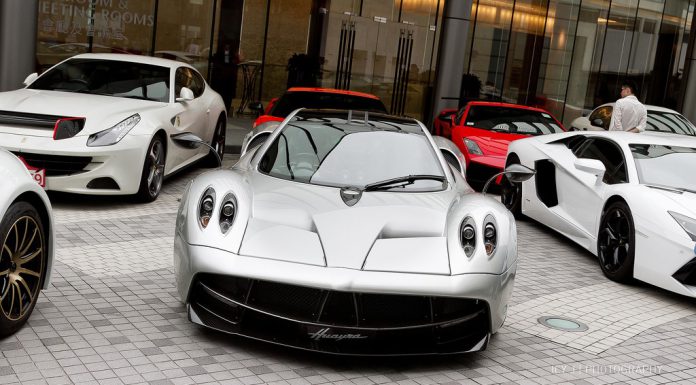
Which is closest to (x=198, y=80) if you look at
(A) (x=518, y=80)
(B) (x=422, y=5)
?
(B) (x=422, y=5)

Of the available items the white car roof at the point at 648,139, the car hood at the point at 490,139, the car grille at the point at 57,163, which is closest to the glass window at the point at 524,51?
the car hood at the point at 490,139

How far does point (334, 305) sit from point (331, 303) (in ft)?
0.07

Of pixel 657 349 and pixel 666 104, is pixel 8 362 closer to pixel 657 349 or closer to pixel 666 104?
pixel 657 349

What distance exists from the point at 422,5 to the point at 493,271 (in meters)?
17.7

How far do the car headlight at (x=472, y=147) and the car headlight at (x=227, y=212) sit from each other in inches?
264

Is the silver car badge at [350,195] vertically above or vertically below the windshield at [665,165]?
below

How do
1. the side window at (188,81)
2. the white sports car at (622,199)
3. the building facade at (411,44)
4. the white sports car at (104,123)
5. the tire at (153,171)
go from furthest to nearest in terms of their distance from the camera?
the building facade at (411,44) < the side window at (188,81) < the tire at (153,171) < the white sports car at (104,123) < the white sports car at (622,199)

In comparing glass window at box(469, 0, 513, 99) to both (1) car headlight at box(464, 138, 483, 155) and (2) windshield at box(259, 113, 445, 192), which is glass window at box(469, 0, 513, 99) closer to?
(1) car headlight at box(464, 138, 483, 155)

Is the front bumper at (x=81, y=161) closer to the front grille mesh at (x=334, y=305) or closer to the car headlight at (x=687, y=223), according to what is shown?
the front grille mesh at (x=334, y=305)

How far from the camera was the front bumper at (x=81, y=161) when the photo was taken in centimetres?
775

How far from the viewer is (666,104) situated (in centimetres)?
2673

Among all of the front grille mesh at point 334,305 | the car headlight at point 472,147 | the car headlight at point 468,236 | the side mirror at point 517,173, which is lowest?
the front grille mesh at point 334,305

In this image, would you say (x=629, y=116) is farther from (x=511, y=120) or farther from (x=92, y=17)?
(x=92, y=17)

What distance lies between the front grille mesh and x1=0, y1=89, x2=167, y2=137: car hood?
407cm
